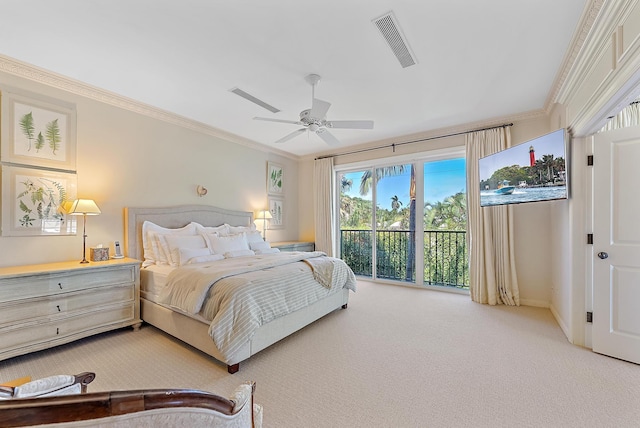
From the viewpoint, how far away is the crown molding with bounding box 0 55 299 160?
275 cm

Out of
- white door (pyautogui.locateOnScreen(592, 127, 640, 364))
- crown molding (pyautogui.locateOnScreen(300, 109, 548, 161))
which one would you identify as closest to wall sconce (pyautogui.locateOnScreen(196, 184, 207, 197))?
crown molding (pyautogui.locateOnScreen(300, 109, 548, 161))

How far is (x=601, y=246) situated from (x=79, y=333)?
5102 millimetres

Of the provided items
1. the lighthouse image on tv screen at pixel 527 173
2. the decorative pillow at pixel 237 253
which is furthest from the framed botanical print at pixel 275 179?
the lighthouse image on tv screen at pixel 527 173

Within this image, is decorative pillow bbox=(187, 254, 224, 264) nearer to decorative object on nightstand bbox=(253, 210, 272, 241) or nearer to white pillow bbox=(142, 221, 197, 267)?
white pillow bbox=(142, 221, 197, 267)

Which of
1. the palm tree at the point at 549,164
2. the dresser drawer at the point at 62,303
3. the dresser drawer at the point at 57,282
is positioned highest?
the palm tree at the point at 549,164

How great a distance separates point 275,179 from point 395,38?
3902mm

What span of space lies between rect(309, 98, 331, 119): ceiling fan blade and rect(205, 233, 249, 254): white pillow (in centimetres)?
213

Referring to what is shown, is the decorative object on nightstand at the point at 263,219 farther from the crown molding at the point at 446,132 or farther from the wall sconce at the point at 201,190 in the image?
the crown molding at the point at 446,132

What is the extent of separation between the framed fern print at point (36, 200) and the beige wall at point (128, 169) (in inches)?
3.5

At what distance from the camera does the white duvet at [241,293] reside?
226cm

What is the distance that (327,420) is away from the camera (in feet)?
5.75

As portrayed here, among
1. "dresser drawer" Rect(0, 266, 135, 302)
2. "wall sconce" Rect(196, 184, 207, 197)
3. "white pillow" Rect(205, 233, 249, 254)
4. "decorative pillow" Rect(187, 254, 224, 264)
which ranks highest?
"wall sconce" Rect(196, 184, 207, 197)

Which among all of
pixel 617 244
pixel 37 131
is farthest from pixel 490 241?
pixel 37 131

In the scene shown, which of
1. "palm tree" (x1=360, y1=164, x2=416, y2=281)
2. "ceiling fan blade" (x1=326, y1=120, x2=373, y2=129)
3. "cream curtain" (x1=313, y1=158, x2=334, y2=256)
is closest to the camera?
"ceiling fan blade" (x1=326, y1=120, x2=373, y2=129)
